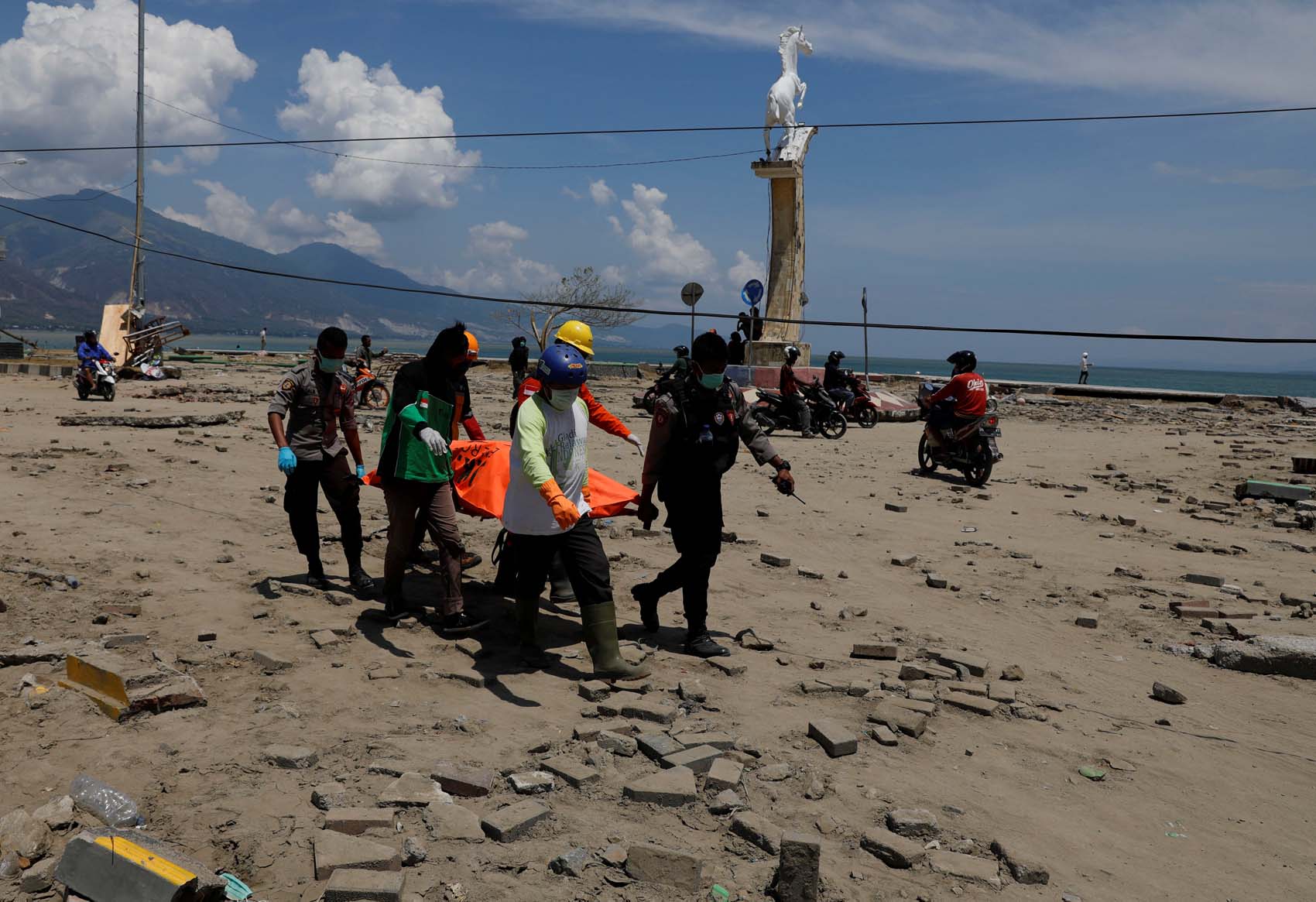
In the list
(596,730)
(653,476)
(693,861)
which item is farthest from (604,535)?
(693,861)

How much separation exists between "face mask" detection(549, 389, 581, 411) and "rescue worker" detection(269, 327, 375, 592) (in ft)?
6.01

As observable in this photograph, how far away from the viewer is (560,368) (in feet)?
15.5

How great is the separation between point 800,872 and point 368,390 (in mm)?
17670

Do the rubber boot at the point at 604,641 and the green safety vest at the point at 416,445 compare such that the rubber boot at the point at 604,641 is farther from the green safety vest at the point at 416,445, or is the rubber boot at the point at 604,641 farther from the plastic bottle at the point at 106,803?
the plastic bottle at the point at 106,803

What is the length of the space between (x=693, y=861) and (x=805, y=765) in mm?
1073

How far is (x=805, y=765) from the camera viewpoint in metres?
3.96

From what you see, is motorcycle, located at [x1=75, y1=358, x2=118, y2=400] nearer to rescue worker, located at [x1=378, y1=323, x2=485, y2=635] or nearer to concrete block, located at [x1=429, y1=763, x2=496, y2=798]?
rescue worker, located at [x1=378, y1=323, x2=485, y2=635]

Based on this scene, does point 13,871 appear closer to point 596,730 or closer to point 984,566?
point 596,730

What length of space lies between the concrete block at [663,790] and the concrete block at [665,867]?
1.52 ft

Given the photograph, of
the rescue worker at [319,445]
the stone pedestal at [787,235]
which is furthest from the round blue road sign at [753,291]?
the rescue worker at [319,445]

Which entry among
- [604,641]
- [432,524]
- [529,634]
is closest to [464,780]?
[604,641]

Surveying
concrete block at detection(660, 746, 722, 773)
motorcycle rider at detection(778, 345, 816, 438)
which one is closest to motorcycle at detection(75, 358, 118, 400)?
motorcycle rider at detection(778, 345, 816, 438)

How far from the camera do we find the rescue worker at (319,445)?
5969 millimetres

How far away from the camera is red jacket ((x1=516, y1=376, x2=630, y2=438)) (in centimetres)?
507
